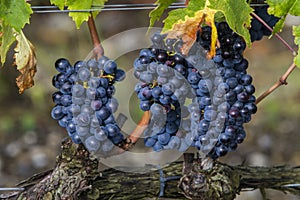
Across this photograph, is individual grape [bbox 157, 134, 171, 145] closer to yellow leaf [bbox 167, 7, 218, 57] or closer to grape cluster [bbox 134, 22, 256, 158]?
grape cluster [bbox 134, 22, 256, 158]

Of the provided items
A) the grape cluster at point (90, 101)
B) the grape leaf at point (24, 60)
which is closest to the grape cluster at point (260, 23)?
the grape cluster at point (90, 101)

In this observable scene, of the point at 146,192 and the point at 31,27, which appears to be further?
the point at 31,27

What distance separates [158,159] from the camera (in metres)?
2.51

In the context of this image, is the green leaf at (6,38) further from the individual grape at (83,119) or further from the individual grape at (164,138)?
the individual grape at (164,138)

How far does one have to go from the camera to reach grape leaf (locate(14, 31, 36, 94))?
1.13 m

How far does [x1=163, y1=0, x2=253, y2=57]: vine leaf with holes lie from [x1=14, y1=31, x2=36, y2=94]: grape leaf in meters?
0.27

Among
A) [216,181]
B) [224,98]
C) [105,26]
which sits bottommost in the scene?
[216,181]

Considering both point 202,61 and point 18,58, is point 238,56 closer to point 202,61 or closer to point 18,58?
point 202,61

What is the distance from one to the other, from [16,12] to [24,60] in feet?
0.40

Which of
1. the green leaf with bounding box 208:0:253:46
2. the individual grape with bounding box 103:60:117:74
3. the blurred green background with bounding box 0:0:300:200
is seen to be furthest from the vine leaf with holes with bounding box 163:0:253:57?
the blurred green background with bounding box 0:0:300:200

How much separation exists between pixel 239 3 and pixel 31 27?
2509 mm

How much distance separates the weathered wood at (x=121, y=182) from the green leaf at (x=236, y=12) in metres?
0.30

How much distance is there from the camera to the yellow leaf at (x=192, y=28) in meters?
1.04

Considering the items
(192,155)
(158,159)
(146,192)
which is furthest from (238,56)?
(158,159)
